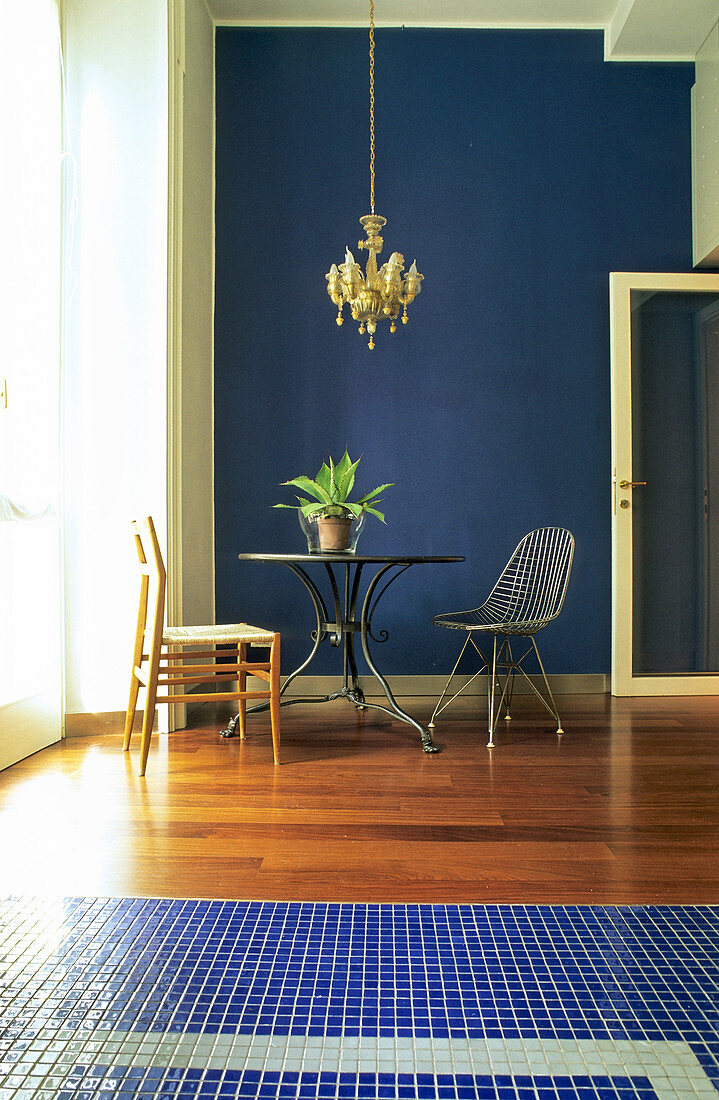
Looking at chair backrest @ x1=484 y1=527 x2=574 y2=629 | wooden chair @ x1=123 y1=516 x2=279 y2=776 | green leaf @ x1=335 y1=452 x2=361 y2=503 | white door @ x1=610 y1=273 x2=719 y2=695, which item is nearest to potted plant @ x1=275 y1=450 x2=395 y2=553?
green leaf @ x1=335 y1=452 x2=361 y2=503

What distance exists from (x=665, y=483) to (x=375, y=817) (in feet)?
9.02

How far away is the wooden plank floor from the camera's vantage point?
5.67ft

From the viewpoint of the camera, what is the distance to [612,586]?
13.5ft

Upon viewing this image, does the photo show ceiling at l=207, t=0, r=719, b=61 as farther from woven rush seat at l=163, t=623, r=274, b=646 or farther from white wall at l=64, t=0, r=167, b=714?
woven rush seat at l=163, t=623, r=274, b=646

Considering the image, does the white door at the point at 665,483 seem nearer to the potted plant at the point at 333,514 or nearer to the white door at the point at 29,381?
the potted plant at the point at 333,514

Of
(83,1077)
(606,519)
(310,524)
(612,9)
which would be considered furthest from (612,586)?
(83,1077)

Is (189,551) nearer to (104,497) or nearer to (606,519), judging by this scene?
(104,497)

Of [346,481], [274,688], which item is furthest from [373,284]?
[274,688]

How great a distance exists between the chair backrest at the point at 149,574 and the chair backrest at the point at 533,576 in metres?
1.59

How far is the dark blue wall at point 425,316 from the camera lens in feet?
13.5

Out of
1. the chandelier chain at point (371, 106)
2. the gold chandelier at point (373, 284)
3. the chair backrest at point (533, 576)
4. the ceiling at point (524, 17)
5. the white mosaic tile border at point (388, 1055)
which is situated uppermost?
the ceiling at point (524, 17)

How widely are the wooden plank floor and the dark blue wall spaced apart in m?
1.14

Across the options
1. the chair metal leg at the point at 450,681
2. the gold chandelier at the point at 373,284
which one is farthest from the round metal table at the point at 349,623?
the gold chandelier at the point at 373,284

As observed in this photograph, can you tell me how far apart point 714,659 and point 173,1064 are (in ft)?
12.0
